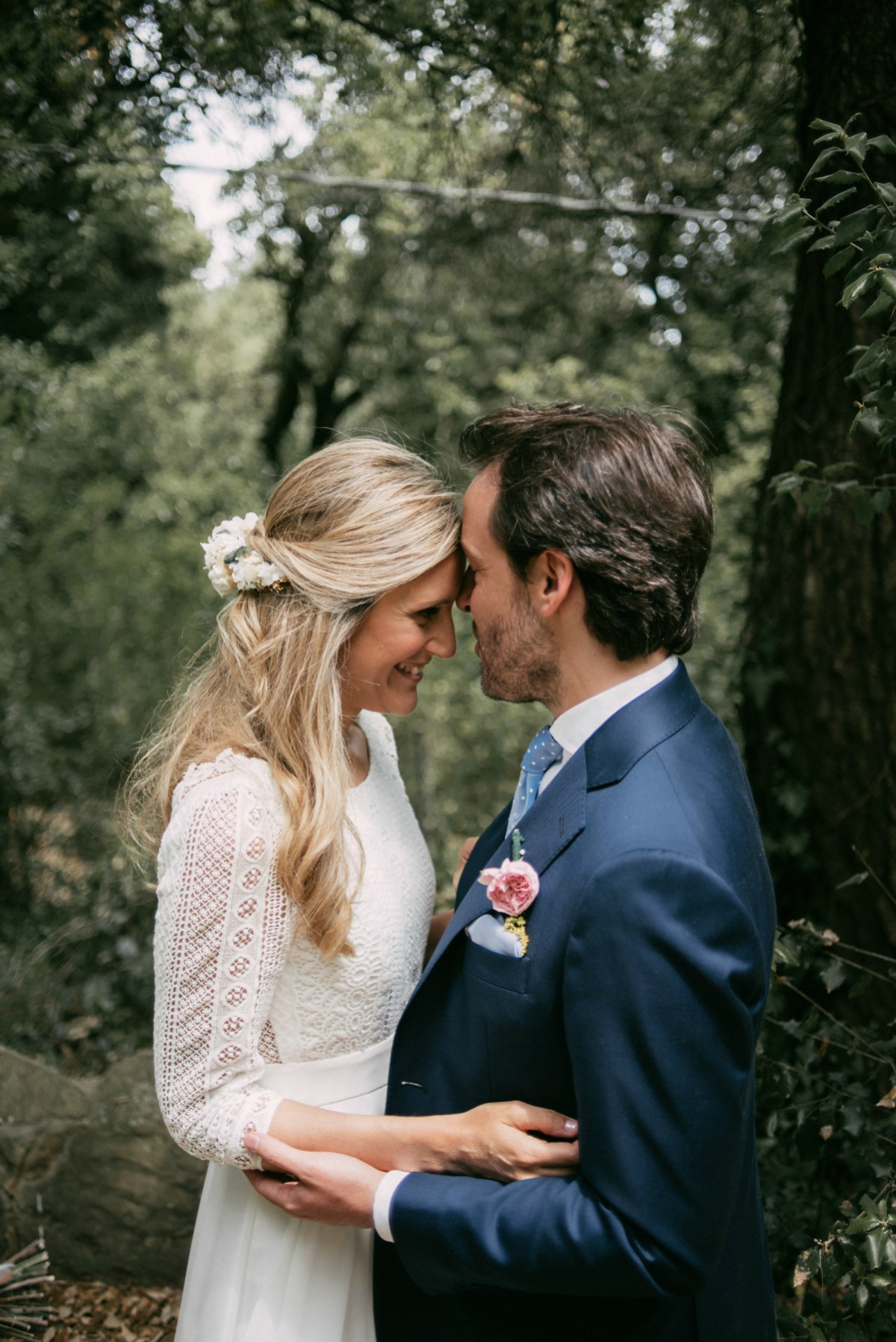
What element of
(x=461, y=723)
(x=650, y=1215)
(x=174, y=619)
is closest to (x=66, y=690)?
(x=174, y=619)

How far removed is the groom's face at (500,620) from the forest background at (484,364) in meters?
0.36

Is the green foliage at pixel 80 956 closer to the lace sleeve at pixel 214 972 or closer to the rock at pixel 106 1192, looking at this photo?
the rock at pixel 106 1192

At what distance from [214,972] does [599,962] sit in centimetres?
75

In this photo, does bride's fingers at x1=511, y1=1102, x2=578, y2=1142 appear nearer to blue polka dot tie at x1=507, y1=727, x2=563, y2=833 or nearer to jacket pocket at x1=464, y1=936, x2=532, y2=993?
jacket pocket at x1=464, y1=936, x2=532, y2=993

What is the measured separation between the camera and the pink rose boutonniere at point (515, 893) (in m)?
1.50

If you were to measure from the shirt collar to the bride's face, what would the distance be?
19.9 inches

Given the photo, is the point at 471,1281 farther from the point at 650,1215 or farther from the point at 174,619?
the point at 174,619

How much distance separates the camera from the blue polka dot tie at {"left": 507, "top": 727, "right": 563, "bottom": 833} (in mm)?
1778

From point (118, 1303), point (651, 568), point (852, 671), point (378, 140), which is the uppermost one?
point (378, 140)

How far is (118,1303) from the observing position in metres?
2.97

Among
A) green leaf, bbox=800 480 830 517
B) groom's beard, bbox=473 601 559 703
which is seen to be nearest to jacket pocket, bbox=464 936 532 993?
groom's beard, bbox=473 601 559 703

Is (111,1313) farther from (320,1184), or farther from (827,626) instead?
(827,626)

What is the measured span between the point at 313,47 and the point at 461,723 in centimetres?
432

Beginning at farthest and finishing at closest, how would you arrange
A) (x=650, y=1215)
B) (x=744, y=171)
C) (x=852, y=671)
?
(x=744, y=171) → (x=852, y=671) → (x=650, y=1215)
